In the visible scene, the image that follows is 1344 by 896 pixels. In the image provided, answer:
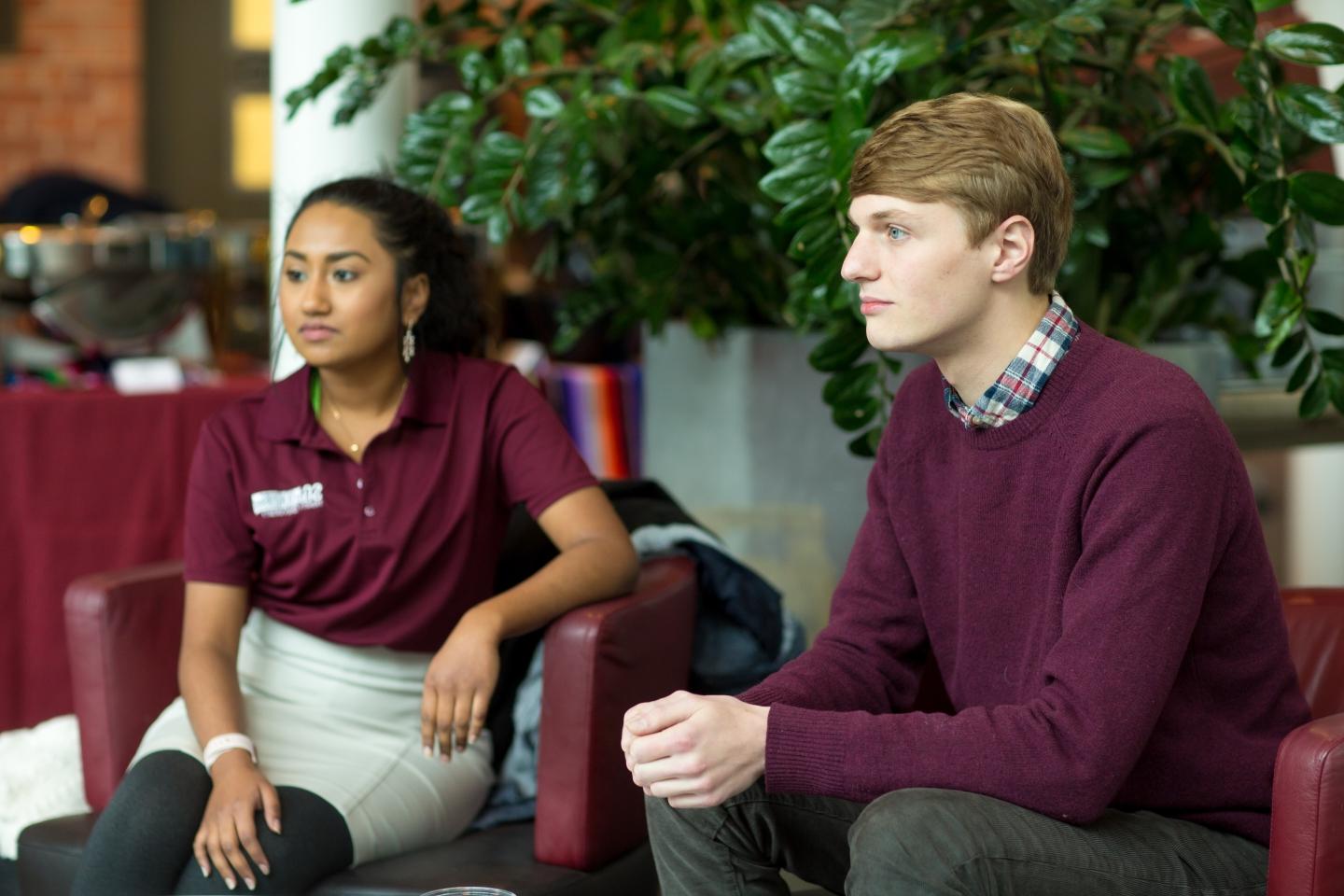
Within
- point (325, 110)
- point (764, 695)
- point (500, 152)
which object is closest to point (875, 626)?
point (764, 695)

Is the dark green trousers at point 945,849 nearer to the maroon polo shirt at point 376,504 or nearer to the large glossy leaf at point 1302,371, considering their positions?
the maroon polo shirt at point 376,504

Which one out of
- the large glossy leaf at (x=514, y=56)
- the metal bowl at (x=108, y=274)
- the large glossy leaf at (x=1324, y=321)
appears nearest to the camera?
the large glossy leaf at (x=1324, y=321)

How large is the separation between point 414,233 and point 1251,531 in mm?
1080

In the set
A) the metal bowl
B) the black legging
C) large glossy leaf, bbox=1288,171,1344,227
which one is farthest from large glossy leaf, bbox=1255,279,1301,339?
the metal bowl

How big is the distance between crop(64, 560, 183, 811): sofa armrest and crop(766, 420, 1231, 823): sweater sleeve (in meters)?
0.97

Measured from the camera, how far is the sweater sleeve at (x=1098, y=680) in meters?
1.27

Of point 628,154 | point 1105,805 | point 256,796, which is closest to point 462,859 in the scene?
point 256,796

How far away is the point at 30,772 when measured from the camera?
2.13 metres

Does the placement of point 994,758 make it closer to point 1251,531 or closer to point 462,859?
point 1251,531

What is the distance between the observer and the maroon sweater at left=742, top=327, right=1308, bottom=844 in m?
1.28

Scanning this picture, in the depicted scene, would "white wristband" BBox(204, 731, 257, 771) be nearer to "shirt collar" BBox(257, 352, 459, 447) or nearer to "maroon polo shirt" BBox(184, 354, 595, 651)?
"maroon polo shirt" BBox(184, 354, 595, 651)

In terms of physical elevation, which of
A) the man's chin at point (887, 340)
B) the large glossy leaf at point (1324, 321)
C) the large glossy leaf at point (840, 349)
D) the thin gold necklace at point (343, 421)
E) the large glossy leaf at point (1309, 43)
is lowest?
the thin gold necklace at point (343, 421)

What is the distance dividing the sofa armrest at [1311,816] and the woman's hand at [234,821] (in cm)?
100

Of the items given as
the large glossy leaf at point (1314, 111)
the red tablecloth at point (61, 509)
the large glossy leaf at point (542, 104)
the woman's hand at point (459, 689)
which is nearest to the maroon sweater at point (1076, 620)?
the woman's hand at point (459, 689)
